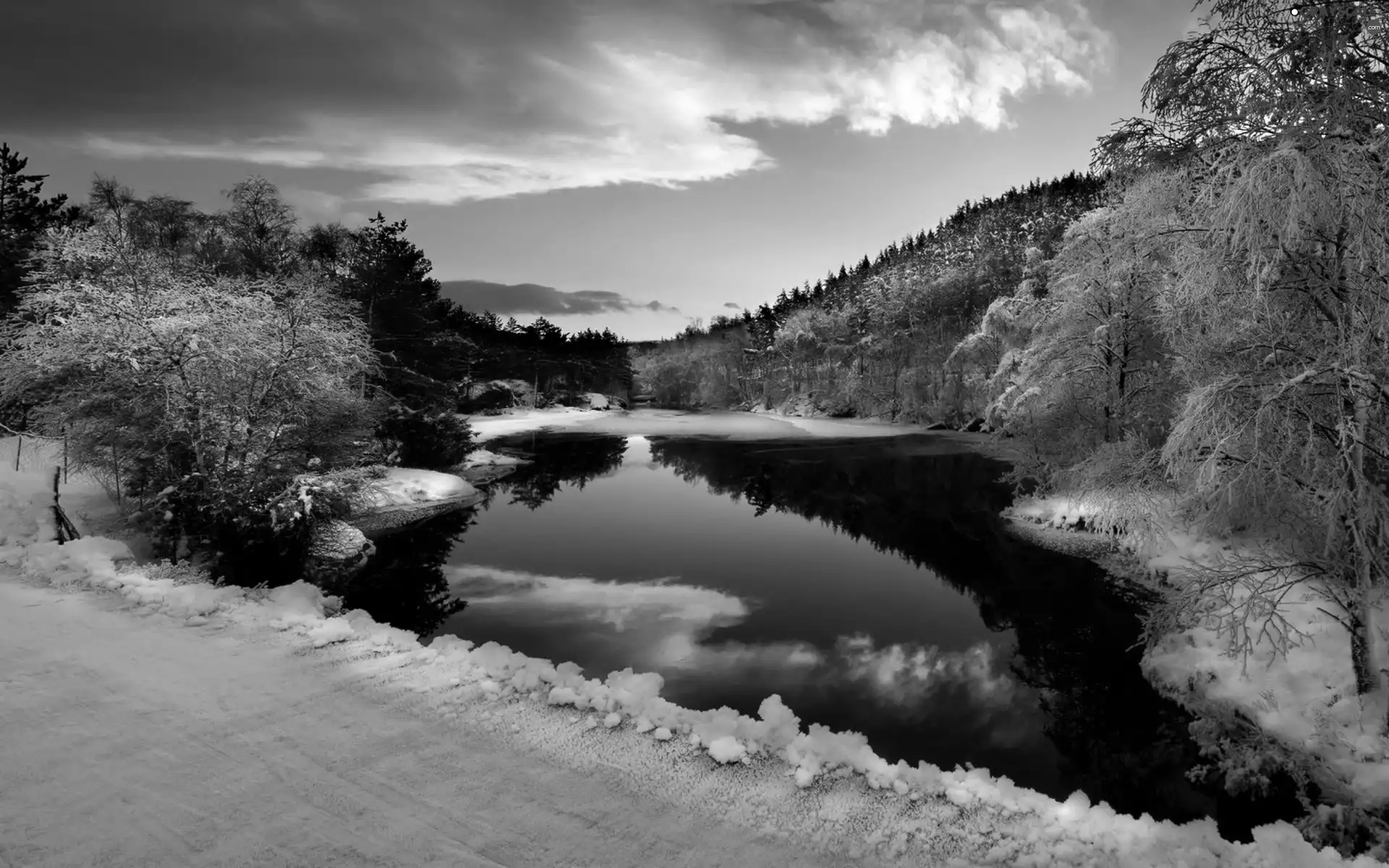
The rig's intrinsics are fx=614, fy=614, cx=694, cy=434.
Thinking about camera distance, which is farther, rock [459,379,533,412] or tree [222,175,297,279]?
rock [459,379,533,412]

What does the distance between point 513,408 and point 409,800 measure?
78.3 m

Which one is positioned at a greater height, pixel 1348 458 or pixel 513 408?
pixel 1348 458

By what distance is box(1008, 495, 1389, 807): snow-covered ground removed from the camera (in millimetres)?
7336

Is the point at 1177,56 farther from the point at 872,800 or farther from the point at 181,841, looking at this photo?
the point at 181,841

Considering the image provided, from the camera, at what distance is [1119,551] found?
17.9 m

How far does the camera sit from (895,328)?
2945 inches

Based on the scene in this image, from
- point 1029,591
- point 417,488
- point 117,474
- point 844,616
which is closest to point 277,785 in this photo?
point 844,616

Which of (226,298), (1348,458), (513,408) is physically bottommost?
(513,408)

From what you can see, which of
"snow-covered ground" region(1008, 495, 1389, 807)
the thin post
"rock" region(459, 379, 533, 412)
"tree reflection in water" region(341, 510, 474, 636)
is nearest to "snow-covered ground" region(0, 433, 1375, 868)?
"snow-covered ground" region(1008, 495, 1389, 807)

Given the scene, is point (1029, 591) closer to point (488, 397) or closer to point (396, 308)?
point (396, 308)

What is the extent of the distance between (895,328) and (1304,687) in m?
70.0

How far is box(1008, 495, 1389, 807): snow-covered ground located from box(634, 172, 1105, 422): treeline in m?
32.4

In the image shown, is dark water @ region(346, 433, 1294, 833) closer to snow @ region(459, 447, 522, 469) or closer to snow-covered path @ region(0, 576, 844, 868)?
snow-covered path @ region(0, 576, 844, 868)

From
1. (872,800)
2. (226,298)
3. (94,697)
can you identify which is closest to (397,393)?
(226,298)
